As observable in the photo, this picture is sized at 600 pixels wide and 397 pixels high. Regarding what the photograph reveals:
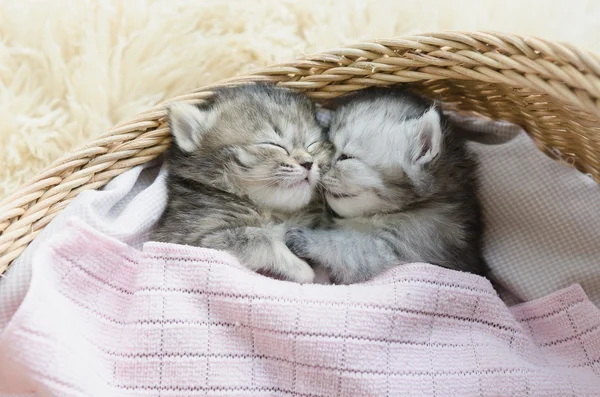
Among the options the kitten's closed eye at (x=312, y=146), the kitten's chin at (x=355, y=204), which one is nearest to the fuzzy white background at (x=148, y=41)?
the kitten's closed eye at (x=312, y=146)

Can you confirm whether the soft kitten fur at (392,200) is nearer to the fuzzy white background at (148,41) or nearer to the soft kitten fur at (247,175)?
the soft kitten fur at (247,175)

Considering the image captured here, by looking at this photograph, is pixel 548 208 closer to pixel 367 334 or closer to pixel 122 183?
pixel 367 334

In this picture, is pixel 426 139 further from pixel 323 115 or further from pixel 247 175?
pixel 247 175

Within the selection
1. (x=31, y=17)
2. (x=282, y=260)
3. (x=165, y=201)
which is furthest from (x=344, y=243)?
(x=31, y=17)

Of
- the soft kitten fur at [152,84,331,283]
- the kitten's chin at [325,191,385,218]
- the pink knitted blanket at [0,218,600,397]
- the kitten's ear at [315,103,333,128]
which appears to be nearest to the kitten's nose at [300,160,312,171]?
the soft kitten fur at [152,84,331,283]

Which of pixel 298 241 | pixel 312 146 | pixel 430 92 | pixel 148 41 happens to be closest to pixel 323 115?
pixel 312 146

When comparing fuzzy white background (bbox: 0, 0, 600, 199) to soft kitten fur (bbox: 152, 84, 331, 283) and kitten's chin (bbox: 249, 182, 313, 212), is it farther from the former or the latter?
kitten's chin (bbox: 249, 182, 313, 212)
